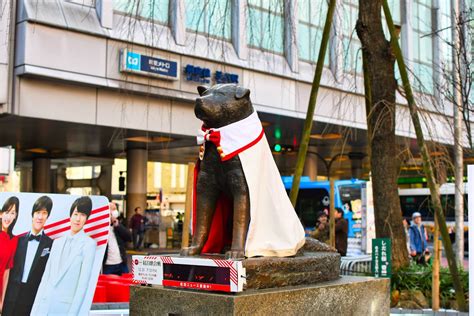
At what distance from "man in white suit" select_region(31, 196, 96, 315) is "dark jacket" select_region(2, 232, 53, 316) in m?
0.05

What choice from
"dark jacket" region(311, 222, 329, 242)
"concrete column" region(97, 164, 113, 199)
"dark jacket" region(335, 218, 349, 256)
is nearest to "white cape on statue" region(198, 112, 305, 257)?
"dark jacket" region(335, 218, 349, 256)

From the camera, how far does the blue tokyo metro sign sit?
17316 mm

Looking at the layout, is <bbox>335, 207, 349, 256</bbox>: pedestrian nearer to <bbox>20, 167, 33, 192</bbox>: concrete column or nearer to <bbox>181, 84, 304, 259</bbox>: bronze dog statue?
<bbox>181, 84, 304, 259</bbox>: bronze dog statue

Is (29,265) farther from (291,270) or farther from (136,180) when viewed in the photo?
(136,180)

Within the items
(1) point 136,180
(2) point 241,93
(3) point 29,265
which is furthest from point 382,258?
(1) point 136,180

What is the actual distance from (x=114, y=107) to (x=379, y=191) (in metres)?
11.2

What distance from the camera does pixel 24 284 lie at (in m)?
5.41

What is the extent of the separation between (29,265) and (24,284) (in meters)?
0.16

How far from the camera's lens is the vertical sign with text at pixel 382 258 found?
8484 mm

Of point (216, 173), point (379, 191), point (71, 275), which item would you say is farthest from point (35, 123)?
point (216, 173)

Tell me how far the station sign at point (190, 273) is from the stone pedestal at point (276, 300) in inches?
2.1

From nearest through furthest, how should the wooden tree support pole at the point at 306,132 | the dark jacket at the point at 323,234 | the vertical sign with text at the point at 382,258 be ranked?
the wooden tree support pole at the point at 306,132 < the vertical sign with text at the point at 382,258 < the dark jacket at the point at 323,234

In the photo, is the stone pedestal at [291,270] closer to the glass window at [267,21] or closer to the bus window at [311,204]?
the glass window at [267,21]

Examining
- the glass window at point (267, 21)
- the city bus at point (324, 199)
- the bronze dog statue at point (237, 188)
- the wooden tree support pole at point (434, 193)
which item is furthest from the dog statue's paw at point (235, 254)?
the city bus at point (324, 199)
